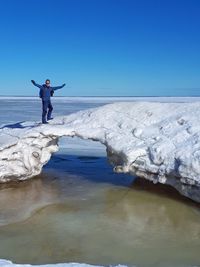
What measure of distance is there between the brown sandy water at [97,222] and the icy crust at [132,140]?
0.70 m

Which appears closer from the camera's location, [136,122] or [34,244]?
[34,244]

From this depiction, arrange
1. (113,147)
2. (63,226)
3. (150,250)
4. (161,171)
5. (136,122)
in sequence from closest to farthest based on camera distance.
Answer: (150,250) → (63,226) → (161,171) → (113,147) → (136,122)

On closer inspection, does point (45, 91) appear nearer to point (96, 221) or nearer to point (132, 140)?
point (132, 140)

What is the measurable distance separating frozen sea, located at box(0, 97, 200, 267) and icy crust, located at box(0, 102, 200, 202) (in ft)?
2.31

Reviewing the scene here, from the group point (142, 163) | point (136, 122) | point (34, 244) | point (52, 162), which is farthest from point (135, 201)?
point (52, 162)

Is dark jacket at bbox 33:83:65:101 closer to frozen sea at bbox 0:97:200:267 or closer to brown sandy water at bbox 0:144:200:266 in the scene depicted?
frozen sea at bbox 0:97:200:267

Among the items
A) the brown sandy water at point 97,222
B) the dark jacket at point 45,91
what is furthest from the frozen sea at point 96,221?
the dark jacket at point 45,91

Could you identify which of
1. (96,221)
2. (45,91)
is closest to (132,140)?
(96,221)

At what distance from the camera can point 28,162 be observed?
12703 mm

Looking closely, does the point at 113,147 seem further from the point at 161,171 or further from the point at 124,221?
the point at 124,221

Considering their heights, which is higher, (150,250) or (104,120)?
(104,120)

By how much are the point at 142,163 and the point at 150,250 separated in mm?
3807

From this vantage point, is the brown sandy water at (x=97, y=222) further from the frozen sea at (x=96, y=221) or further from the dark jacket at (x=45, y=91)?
the dark jacket at (x=45, y=91)

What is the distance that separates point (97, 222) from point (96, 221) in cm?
7
